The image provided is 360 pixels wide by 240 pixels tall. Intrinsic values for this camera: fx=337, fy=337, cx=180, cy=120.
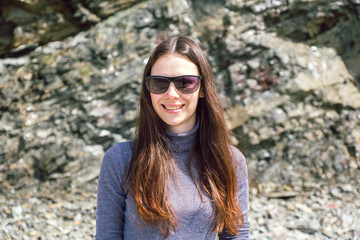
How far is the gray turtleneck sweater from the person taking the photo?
206 centimetres

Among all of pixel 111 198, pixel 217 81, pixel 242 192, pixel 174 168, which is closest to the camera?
pixel 111 198

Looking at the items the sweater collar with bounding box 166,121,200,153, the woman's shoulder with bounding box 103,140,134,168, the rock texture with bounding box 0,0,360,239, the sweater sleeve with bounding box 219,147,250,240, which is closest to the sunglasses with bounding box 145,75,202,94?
the sweater collar with bounding box 166,121,200,153

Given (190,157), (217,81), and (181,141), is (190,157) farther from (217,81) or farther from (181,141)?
(217,81)

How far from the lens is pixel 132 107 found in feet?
19.9

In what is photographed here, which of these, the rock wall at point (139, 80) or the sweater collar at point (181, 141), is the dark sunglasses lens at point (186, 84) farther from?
the rock wall at point (139, 80)

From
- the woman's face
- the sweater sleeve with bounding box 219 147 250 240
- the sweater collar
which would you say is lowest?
the sweater sleeve with bounding box 219 147 250 240

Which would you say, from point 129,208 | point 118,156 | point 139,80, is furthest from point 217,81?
point 129,208

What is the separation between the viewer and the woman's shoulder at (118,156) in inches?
82.4

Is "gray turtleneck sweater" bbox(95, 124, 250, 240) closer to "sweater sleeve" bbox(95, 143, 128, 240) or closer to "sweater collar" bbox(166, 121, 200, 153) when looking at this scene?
"sweater sleeve" bbox(95, 143, 128, 240)

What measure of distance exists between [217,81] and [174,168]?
422cm

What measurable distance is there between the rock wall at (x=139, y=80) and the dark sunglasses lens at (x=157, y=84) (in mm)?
3993

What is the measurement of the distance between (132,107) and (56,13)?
84.4 inches

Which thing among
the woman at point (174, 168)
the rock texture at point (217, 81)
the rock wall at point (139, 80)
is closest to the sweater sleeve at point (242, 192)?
the woman at point (174, 168)

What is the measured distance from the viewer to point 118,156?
6.95 ft
